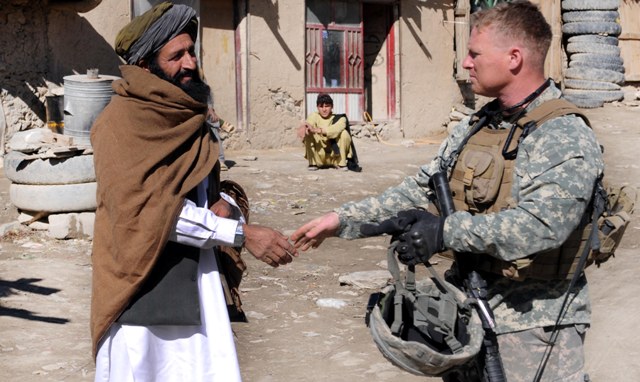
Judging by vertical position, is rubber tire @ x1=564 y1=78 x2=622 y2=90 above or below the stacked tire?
below

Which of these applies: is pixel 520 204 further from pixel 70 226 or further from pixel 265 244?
pixel 70 226

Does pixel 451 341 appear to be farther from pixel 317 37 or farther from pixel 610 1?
→ pixel 610 1

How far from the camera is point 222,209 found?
3.21 metres

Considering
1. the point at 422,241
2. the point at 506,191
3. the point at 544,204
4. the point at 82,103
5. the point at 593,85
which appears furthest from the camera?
the point at 593,85

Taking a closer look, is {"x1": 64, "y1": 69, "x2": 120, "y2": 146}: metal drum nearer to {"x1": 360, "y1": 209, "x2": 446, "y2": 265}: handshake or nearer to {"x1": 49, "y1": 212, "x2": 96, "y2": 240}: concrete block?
{"x1": 49, "y1": 212, "x2": 96, "y2": 240}: concrete block

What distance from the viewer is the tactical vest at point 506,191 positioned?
2.76 meters

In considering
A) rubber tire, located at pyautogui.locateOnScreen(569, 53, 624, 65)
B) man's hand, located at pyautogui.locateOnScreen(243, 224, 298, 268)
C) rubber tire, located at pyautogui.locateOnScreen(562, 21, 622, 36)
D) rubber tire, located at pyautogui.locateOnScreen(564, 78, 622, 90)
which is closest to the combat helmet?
man's hand, located at pyautogui.locateOnScreen(243, 224, 298, 268)

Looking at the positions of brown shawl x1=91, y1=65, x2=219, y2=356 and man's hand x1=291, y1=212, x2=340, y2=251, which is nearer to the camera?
brown shawl x1=91, y1=65, x2=219, y2=356

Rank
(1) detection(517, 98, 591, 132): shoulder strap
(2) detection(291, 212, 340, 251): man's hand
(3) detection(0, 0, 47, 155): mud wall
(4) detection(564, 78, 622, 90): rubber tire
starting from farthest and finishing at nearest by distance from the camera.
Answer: (4) detection(564, 78, 622, 90): rubber tire → (3) detection(0, 0, 47, 155): mud wall → (2) detection(291, 212, 340, 251): man's hand → (1) detection(517, 98, 591, 132): shoulder strap

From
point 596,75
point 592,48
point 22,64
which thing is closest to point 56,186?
point 22,64

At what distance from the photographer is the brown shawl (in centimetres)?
290

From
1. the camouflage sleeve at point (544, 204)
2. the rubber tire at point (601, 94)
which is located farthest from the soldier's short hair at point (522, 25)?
the rubber tire at point (601, 94)

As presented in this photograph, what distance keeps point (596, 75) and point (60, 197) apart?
39.6 ft

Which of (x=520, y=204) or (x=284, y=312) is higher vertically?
(x=520, y=204)
